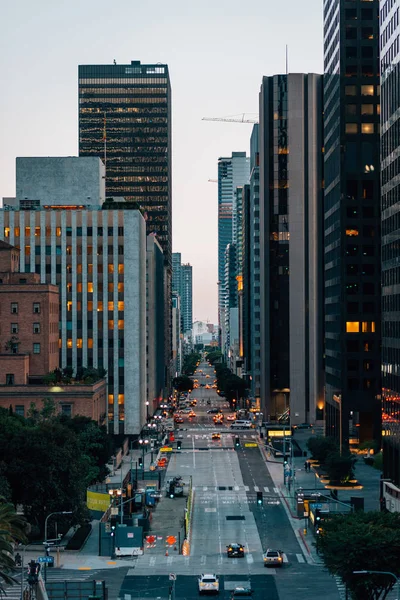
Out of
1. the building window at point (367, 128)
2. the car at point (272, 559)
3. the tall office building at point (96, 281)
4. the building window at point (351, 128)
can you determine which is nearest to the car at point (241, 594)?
the car at point (272, 559)

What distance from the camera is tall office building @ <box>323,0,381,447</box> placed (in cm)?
15700

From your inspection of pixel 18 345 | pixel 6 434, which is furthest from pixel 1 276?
pixel 6 434

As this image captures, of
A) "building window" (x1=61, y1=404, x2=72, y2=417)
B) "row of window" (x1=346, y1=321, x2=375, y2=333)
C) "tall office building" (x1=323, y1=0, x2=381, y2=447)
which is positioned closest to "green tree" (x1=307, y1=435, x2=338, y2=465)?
"tall office building" (x1=323, y1=0, x2=381, y2=447)

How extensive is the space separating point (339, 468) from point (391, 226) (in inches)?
1240

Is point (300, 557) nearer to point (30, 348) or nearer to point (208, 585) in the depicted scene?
point (208, 585)

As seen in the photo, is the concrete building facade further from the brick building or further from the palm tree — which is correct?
the palm tree

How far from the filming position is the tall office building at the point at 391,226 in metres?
108

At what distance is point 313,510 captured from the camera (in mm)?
98750

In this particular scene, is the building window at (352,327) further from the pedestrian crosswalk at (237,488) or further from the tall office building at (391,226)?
the tall office building at (391,226)

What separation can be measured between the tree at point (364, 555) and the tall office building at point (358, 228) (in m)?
87.9

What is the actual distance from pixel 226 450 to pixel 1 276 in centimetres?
4640

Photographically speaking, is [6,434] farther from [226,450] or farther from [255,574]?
[226,450]

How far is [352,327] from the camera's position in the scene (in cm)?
15800

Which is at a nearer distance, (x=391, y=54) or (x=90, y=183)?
(x=391, y=54)
